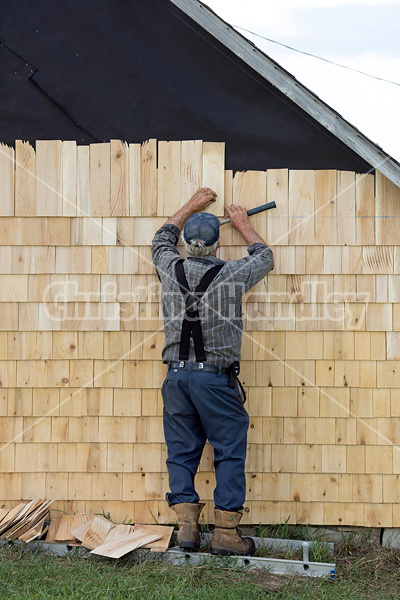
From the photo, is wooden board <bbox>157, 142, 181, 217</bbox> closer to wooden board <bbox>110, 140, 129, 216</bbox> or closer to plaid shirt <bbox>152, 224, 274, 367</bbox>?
wooden board <bbox>110, 140, 129, 216</bbox>

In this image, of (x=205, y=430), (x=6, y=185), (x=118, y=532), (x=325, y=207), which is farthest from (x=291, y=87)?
(x=118, y=532)

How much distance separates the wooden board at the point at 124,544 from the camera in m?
4.23

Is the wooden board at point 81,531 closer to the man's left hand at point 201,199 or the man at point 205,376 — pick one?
the man at point 205,376

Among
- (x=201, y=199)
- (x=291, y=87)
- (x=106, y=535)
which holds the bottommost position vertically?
(x=106, y=535)

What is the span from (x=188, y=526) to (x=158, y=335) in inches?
54.9

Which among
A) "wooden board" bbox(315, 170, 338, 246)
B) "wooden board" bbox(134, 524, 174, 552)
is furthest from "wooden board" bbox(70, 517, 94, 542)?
"wooden board" bbox(315, 170, 338, 246)

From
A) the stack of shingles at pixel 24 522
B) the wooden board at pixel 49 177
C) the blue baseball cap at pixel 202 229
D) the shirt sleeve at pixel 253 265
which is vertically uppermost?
the wooden board at pixel 49 177

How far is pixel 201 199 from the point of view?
184 inches

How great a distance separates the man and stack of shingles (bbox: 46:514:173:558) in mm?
269

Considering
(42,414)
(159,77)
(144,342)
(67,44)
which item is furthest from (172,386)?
(67,44)

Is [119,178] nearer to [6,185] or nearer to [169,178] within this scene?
[169,178]

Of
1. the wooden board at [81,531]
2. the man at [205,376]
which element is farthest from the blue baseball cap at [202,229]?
the wooden board at [81,531]

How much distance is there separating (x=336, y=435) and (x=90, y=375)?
6.35 feet

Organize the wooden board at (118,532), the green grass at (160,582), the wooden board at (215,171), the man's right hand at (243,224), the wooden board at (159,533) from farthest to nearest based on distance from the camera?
the wooden board at (215,171)
the man's right hand at (243,224)
the wooden board at (118,532)
the wooden board at (159,533)
the green grass at (160,582)
